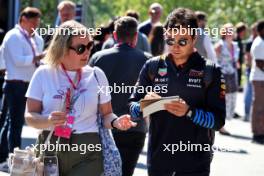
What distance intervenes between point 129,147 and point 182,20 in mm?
2125

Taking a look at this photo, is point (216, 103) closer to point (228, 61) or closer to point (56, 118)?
point (56, 118)

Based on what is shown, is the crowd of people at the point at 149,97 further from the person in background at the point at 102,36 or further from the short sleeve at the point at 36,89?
the person in background at the point at 102,36

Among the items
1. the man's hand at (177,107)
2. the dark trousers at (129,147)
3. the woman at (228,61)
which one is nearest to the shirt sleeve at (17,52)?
the dark trousers at (129,147)

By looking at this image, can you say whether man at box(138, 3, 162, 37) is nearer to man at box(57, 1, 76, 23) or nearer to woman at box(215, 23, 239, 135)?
woman at box(215, 23, 239, 135)

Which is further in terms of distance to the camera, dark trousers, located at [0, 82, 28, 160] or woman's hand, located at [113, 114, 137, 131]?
dark trousers, located at [0, 82, 28, 160]

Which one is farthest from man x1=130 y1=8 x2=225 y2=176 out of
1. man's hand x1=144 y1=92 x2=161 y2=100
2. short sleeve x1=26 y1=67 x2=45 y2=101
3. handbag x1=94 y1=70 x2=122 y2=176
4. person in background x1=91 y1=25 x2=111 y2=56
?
person in background x1=91 y1=25 x2=111 y2=56

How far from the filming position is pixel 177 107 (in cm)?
471

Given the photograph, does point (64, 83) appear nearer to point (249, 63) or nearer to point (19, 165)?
point (19, 165)

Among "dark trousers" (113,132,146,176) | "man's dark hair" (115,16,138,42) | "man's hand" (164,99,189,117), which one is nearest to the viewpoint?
"man's hand" (164,99,189,117)

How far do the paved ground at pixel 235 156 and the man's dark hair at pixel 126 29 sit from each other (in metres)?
2.46

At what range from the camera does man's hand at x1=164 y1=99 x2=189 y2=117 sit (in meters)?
4.70

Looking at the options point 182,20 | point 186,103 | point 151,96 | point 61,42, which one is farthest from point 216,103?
point 61,42

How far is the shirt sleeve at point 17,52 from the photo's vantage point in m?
8.61

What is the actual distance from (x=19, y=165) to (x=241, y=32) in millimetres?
12039
